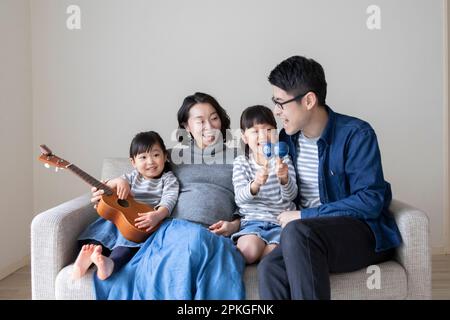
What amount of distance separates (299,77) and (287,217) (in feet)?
1.76

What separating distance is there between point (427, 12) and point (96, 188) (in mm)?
2478

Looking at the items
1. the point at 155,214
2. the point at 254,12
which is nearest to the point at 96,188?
the point at 155,214

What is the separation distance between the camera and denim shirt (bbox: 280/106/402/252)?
1.97m

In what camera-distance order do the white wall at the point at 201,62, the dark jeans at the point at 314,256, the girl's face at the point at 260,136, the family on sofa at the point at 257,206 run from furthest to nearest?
the white wall at the point at 201,62
the girl's face at the point at 260,136
the family on sofa at the point at 257,206
the dark jeans at the point at 314,256

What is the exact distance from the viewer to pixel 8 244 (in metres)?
3.22

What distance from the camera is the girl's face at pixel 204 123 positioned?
2.50 metres

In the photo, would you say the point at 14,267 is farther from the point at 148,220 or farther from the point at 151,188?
the point at 148,220

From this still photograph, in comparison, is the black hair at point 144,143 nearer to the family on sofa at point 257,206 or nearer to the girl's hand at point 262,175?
the family on sofa at point 257,206

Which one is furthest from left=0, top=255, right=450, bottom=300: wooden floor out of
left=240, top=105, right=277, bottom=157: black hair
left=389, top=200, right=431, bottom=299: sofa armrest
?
left=240, top=105, right=277, bottom=157: black hair

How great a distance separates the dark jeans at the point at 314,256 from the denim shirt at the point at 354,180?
49mm

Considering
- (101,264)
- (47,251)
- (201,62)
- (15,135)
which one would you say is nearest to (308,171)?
(101,264)

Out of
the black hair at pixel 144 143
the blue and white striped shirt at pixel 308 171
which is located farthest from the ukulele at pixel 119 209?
the blue and white striped shirt at pixel 308 171

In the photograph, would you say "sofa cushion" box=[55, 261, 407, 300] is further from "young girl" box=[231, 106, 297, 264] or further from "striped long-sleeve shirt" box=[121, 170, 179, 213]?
"striped long-sleeve shirt" box=[121, 170, 179, 213]

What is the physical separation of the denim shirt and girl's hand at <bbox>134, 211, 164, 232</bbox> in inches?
22.7
